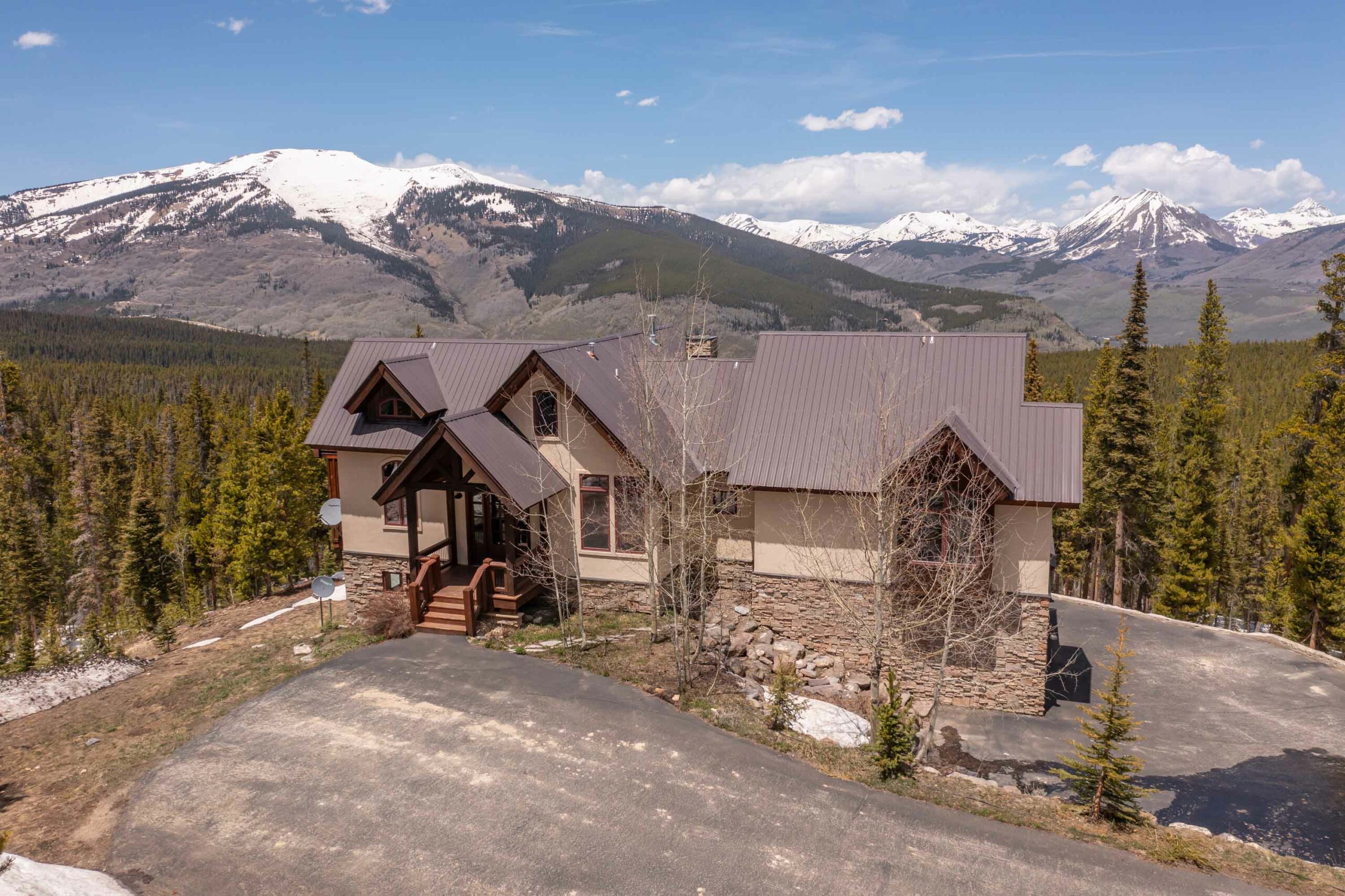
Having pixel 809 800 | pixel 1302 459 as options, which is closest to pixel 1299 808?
pixel 809 800

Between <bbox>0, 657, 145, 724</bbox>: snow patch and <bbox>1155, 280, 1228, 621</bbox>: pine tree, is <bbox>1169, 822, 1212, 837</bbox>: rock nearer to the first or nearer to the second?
<bbox>0, 657, 145, 724</bbox>: snow patch

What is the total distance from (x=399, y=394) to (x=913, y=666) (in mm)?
16295

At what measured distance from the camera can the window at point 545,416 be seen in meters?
21.1

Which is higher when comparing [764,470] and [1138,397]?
[1138,397]

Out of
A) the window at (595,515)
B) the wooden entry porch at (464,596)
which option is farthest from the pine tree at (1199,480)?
the wooden entry porch at (464,596)

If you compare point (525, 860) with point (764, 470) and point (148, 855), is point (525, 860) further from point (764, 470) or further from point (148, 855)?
point (764, 470)

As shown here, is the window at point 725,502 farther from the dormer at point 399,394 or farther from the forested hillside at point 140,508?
the forested hillside at point 140,508

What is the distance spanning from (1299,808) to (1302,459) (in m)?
24.1

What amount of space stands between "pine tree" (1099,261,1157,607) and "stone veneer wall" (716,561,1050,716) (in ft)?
54.5

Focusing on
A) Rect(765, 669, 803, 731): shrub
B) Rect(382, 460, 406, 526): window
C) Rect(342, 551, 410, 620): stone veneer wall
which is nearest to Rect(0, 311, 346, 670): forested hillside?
Rect(342, 551, 410, 620): stone veneer wall

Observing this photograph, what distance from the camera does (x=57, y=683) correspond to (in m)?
16.4

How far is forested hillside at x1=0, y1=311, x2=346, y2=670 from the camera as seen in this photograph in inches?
1598

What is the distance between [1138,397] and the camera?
102 ft

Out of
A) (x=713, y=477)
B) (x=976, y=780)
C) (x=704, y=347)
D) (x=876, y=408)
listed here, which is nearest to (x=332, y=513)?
(x=713, y=477)
